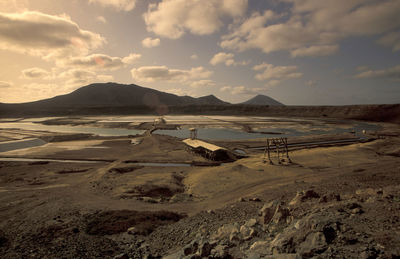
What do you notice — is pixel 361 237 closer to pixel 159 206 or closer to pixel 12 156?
pixel 159 206

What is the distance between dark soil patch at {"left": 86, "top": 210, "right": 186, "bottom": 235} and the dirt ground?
6 cm

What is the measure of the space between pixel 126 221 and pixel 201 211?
493 cm

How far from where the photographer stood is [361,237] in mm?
7348

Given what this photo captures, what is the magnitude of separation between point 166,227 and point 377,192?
12.2 meters

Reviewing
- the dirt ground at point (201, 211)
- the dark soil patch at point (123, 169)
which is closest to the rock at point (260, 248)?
the dirt ground at point (201, 211)

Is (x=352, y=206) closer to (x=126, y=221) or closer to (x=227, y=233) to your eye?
(x=227, y=233)

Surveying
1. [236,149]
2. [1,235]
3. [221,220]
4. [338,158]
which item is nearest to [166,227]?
[221,220]

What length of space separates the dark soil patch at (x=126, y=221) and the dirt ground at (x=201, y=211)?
61mm

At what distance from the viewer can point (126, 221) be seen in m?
13.8

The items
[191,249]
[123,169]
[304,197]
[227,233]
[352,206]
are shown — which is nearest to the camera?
[191,249]

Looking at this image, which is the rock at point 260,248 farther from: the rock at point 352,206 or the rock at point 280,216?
the rock at point 352,206

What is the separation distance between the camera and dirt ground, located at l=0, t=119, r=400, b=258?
7953mm

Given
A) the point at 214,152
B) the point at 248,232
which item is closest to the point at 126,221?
the point at 248,232

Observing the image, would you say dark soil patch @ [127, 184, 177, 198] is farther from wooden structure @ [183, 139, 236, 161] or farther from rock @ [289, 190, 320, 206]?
wooden structure @ [183, 139, 236, 161]
